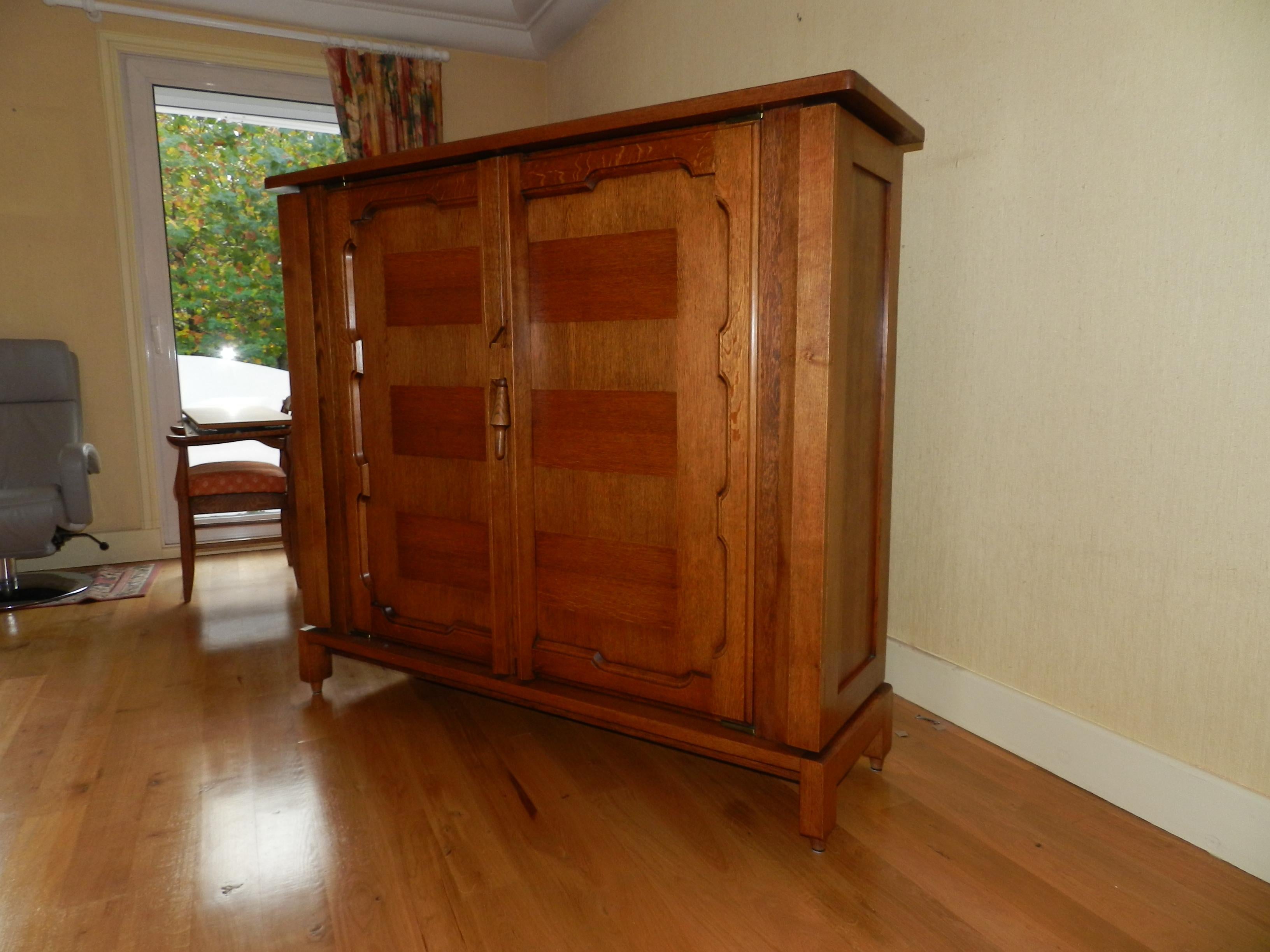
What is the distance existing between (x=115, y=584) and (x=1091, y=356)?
3545 millimetres

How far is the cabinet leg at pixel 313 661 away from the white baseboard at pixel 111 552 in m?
1.96

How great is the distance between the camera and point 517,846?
5.17ft

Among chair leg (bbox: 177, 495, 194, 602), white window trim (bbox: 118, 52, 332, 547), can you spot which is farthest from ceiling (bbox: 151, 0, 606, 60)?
chair leg (bbox: 177, 495, 194, 602)

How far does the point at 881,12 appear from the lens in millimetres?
2139

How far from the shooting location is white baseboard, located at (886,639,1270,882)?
148cm

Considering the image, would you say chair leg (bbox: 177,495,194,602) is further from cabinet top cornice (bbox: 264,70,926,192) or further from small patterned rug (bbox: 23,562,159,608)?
cabinet top cornice (bbox: 264,70,926,192)

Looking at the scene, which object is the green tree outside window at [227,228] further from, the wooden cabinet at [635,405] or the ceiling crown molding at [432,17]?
the wooden cabinet at [635,405]

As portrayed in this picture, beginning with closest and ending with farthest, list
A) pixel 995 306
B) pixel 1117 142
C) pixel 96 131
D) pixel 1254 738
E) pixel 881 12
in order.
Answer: pixel 1254 738, pixel 1117 142, pixel 995 306, pixel 881 12, pixel 96 131

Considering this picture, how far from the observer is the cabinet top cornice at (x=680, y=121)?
1413 mm

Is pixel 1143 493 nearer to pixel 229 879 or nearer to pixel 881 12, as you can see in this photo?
pixel 881 12

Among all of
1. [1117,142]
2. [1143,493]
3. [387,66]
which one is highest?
[387,66]

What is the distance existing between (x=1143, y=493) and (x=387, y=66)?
3789mm

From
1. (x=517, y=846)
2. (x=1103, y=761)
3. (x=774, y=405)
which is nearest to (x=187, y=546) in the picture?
(x=517, y=846)

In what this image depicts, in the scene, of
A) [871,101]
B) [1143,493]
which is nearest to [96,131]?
[871,101]
